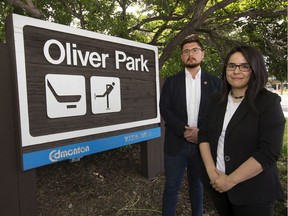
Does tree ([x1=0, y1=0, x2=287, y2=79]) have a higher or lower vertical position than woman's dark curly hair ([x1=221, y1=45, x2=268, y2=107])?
higher

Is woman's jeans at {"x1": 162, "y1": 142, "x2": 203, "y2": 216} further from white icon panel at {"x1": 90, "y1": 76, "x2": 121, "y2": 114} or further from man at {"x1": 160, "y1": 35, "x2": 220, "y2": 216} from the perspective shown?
white icon panel at {"x1": 90, "y1": 76, "x2": 121, "y2": 114}

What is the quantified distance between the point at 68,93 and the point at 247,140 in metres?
1.75

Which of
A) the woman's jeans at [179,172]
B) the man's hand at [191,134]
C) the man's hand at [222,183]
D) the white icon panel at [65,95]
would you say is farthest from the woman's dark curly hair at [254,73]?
the white icon panel at [65,95]

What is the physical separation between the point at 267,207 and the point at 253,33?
5.73m

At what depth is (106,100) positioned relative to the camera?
3145 mm

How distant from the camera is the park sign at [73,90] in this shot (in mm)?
2342

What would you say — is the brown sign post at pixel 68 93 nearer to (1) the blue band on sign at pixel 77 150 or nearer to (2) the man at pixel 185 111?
(1) the blue band on sign at pixel 77 150

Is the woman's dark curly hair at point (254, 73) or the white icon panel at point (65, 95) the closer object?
the woman's dark curly hair at point (254, 73)

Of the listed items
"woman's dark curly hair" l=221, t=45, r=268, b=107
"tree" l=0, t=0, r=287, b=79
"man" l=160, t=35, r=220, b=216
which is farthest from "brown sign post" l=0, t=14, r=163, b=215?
"woman's dark curly hair" l=221, t=45, r=268, b=107

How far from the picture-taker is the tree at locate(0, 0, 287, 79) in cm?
477

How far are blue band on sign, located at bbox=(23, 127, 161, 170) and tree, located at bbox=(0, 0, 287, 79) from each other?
6.42ft

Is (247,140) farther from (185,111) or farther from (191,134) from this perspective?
(185,111)

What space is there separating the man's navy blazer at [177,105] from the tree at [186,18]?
91.5 inches

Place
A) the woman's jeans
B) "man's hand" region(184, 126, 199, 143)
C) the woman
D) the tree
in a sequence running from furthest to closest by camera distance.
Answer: the tree, the woman's jeans, "man's hand" region(184, 126, 199, 143), the woman
